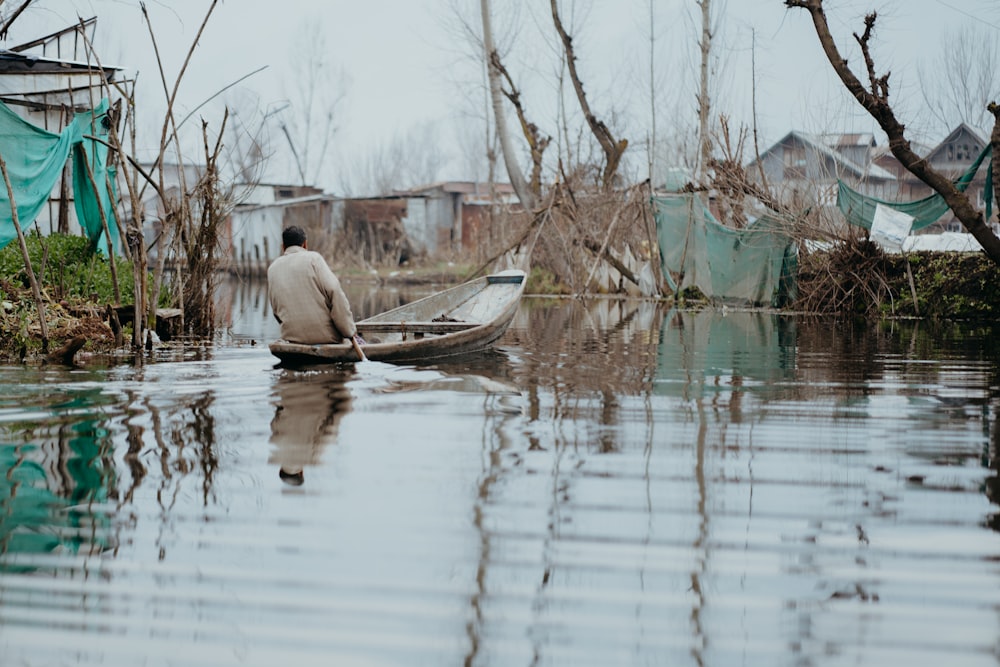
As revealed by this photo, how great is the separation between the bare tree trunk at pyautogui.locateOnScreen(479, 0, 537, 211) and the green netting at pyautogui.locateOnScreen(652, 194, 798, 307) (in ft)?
16.8

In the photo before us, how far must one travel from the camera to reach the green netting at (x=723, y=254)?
20.5 meters

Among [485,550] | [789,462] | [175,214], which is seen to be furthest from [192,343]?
[485,550]

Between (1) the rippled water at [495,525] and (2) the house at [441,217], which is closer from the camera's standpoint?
(1) the rippled water at [495,525]

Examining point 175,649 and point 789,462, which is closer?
point 175,649

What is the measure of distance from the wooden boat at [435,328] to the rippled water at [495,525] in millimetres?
995

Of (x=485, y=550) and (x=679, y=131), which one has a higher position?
(x=679, y=131)

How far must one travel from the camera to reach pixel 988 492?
5.23 m

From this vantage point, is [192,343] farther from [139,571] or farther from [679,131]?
[679,131]

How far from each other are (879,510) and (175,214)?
10.2 metres

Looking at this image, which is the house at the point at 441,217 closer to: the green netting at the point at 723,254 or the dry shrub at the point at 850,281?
the green netting at the point at 723,254

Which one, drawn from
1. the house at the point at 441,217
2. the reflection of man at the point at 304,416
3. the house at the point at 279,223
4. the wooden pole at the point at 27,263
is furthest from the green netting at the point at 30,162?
the house at the point at 279,223

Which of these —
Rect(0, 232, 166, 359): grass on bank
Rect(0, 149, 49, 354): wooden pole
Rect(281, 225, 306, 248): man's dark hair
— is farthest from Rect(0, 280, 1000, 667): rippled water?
Rect(0, 232, 166, 359): grass on bank

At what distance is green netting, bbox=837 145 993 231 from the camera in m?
16.9

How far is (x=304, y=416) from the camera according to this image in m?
7.51
